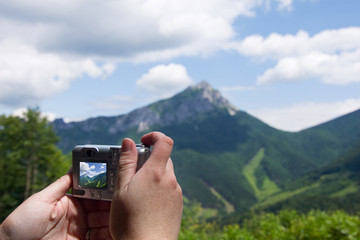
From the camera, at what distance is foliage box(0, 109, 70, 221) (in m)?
28.3

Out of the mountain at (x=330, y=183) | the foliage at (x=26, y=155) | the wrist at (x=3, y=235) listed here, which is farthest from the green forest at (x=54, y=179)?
the mountain at (x=330, y=183)

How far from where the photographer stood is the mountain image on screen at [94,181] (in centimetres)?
179

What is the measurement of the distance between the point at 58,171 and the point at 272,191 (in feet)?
582

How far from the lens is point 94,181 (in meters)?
1.82

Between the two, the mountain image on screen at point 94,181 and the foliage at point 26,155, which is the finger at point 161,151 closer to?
the mountain image on screen at point 94,181

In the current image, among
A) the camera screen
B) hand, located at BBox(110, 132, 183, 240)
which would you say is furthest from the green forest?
hand, located at BBox(110, 132, 183, 240)

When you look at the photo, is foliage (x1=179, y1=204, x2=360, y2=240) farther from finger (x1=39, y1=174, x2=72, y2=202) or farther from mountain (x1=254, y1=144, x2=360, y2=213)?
mountain (x1=254, y1=144, x2=360, y2=213)

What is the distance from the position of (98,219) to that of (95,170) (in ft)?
0.98

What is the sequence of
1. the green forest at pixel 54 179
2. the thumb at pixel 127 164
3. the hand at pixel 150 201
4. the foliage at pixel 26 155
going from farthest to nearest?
the foliage at pixel 26 155, the green forest at pixel 54 179, the thumb at pixel 127 164, the hand at pixel 150 201

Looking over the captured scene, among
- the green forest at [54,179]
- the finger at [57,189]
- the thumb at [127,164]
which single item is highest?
the thumb at [127,164]

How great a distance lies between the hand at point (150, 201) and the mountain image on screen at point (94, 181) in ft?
1.28

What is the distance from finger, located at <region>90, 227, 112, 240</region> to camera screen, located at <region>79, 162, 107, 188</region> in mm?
287

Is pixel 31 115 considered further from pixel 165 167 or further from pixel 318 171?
pixel 318 171

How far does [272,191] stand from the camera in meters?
191
